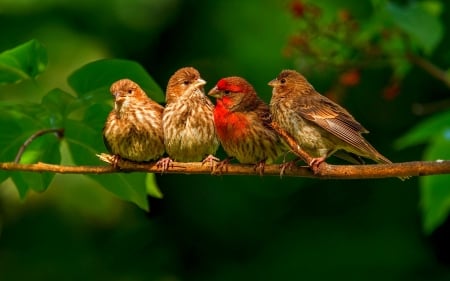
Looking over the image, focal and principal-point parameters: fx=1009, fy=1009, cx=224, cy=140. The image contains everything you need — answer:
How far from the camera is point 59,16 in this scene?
11.0 meters

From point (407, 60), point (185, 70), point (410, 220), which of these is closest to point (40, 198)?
point (410, 220)

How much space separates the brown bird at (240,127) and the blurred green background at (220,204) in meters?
5.58

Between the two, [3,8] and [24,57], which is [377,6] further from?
[3,8]

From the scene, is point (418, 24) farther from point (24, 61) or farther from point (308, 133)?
point (24, 61)

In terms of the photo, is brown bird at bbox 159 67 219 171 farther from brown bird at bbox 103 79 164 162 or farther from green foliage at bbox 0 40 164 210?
green foliage at bbox 0 40 164 210

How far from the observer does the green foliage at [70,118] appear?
3.69 metres

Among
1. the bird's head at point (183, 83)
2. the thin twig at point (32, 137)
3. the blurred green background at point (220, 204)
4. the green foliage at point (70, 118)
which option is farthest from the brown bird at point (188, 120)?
the blurred green background at point (220, 204)

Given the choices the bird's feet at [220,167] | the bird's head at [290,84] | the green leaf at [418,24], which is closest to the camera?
the bird's feet at [220,167]

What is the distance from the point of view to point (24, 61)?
3.72 metres

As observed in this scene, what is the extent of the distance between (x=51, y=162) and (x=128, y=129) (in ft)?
1.67

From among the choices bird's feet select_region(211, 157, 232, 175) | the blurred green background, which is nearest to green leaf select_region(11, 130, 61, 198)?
bird's feet select_region(211, 157, 232, 175)

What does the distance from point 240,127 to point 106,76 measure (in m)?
0.75

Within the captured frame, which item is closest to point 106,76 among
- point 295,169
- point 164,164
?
point 164,164

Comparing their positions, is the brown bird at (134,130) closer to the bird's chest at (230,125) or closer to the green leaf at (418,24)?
the bird's chest at (230,125)
